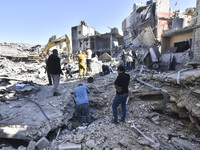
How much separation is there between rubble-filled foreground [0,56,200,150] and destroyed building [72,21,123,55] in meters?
18.8

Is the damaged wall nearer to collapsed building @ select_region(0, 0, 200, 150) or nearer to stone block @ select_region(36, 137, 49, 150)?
collapsed building @ select_region(0, 0, 200, 150)

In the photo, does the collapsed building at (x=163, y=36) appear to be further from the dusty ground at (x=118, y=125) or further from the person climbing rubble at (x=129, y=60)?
the dusty ground at (x=118, y=125)

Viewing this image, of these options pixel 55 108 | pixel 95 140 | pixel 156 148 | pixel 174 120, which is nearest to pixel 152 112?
pixel 174 120

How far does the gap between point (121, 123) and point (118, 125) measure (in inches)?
5.7

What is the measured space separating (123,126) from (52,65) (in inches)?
127

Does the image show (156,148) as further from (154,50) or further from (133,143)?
(154,50)

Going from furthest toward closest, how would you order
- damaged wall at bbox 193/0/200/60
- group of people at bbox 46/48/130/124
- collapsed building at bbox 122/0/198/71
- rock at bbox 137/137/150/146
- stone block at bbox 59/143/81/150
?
collapsed building at bbox 122/0/198/71 < damaged wall at bbox 193/0/200/60 < group of people at bbox 46/48/130/124 < rock at bbox 137/137/150/146 < stone block at bbox 59/143/81/150

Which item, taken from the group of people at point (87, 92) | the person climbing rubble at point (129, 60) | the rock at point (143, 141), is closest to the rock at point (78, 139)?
the group of people at point (87, 92)

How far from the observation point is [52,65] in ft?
13.6

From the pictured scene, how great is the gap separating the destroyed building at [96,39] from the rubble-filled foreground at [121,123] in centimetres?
1883

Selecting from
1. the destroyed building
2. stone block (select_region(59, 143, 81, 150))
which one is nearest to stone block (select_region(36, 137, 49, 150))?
stone block (select_region(59, 143, 81, 150))

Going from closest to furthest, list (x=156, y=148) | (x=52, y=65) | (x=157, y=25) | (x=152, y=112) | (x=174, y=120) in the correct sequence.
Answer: (x=156, y=148) → (x=174, y=120) → (x=152, y=112) → (x=52, y=65) → (x=157, y=25)

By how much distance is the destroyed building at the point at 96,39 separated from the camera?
2277cm

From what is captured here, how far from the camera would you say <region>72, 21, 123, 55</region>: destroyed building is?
74.7 ft
